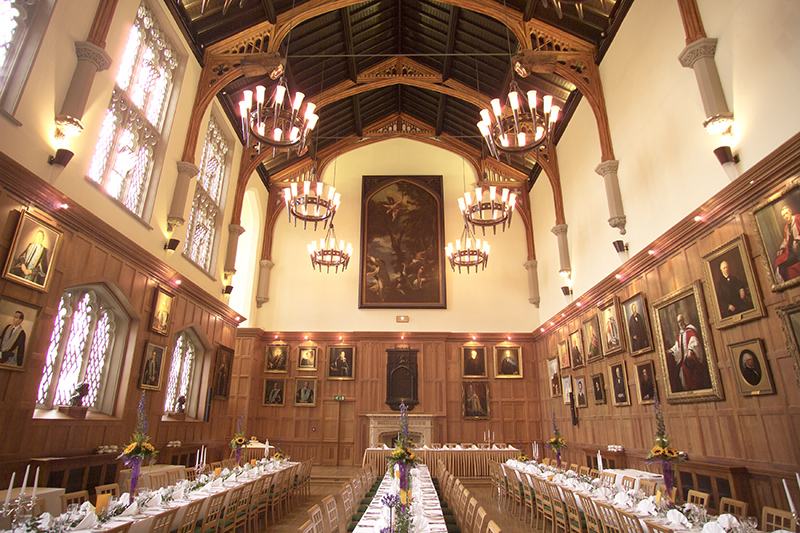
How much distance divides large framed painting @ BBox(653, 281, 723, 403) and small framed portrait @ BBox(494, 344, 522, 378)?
7.93 metres

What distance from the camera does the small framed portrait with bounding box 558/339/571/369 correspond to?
12930 mm

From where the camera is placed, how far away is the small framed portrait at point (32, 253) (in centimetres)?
571

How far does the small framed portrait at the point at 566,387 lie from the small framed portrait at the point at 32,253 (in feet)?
38.5

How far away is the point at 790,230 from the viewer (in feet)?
17.3

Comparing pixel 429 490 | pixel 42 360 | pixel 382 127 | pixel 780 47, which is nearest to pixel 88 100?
pixel 42 360

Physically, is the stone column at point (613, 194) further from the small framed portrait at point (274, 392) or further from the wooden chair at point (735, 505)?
the small framed portrait at point (274, 392)

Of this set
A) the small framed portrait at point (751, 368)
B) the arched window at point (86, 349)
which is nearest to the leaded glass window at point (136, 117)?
the arched window at point (86, 349)

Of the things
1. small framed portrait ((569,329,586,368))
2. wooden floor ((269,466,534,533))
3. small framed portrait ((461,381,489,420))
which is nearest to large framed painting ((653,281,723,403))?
wooden floor ((269,466,534,533))

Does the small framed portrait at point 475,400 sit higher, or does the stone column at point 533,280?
the stone column at point 533,280

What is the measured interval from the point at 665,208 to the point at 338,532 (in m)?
7.24

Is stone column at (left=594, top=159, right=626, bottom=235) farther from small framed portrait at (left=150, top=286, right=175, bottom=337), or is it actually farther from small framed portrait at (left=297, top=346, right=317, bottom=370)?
small framed portrait at (left=297, top=346, right=317, bottom=370)

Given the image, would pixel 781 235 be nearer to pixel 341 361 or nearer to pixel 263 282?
pixel 341 361

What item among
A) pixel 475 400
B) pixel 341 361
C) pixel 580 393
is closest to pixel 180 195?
pixel 341 361

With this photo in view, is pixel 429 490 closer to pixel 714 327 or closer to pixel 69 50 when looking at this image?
pixel 714 327
